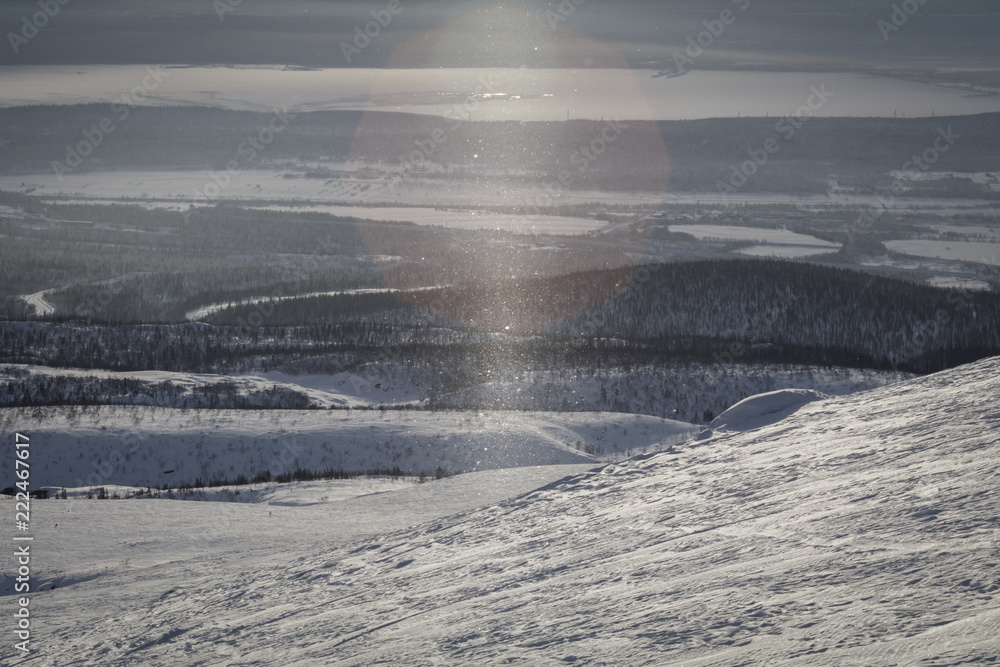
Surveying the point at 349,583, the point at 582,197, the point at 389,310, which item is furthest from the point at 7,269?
the point at 349,583

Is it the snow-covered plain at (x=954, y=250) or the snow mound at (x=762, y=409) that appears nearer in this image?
the snow mound at (x=762, y=409)
